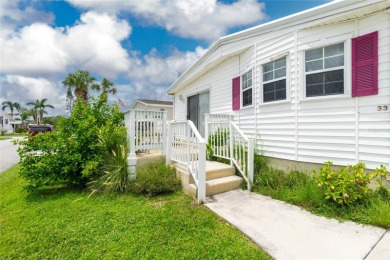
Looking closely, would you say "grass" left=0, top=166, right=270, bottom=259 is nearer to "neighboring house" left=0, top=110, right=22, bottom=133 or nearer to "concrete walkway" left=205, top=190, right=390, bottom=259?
"concrete walkway" left=205, top=190, right=390, bottom=259

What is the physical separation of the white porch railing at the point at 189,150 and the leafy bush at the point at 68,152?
4.26 feet

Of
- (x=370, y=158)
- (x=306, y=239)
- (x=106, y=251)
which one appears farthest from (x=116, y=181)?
(x=370, y=158)

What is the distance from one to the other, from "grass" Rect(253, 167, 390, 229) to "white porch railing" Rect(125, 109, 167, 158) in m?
2.77

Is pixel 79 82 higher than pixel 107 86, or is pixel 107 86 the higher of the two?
pixel 107 86

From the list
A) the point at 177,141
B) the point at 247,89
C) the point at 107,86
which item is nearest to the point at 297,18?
the point at 247,89

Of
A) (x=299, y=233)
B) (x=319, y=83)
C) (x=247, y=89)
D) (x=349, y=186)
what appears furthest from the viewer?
(x=247, y=89)

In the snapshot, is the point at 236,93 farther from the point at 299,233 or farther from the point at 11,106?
the point at 11,106

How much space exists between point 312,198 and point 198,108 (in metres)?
6.63

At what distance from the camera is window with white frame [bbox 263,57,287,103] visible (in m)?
5.20

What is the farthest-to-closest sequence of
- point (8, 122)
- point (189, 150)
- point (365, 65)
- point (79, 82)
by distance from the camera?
point (8, 122) → point (79, 82) → point (189, 150) → point (365, 65)

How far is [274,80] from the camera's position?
542 centimetres

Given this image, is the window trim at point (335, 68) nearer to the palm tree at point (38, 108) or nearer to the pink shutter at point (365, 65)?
the pink shutter at point (365, 65)

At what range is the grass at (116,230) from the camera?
2398 mm

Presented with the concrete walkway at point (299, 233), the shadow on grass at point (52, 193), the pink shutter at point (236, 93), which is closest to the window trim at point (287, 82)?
the pink shutter at point (236, 93)
